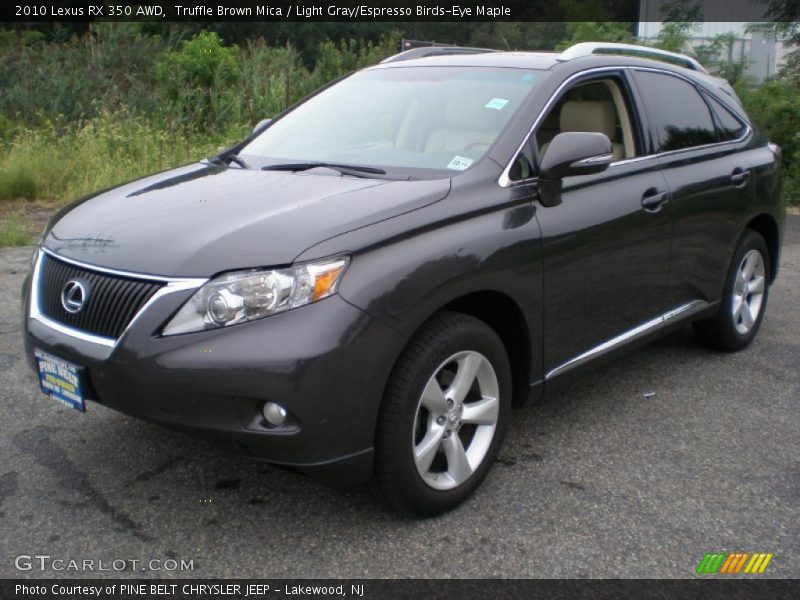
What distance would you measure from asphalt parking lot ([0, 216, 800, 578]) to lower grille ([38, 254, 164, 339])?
554 mm

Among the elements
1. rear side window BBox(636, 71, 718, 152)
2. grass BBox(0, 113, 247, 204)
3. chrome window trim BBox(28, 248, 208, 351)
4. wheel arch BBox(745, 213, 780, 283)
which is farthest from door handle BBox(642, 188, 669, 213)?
grass BBox(0, 113, 247, 204)

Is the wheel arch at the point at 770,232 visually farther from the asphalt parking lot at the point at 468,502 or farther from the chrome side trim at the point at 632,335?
the asphalt parking lot at the point at 468,502

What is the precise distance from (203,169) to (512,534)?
2.15 metres

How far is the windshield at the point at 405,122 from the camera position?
149 inches

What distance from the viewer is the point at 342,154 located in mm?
3996

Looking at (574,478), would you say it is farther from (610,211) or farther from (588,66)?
(588,66)

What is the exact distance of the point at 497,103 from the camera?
394cm

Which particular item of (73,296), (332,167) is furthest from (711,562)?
(73,296)

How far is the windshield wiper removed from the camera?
→ 3717mm

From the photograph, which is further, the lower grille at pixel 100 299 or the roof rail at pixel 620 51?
the roof rail at pixel 620 51

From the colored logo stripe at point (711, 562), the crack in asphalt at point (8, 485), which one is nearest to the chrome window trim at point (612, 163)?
the colored logo stripe at point (711, 562)

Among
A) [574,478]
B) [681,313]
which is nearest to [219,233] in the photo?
[574,478]

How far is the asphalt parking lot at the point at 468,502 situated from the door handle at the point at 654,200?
1.00 meters

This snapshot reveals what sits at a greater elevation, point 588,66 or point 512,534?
point 588,66
